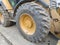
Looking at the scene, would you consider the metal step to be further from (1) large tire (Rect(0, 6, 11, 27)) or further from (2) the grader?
(1) large tire (Rect(0, 6, 11, 27))

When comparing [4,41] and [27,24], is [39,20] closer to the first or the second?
[27,24]

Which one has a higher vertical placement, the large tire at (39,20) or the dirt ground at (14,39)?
the large tire at (39,20)

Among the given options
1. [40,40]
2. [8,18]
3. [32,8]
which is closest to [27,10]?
[32,8]

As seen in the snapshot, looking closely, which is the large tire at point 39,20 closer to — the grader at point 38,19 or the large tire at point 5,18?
the grader at point 38,19

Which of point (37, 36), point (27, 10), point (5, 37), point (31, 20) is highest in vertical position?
point (27, 10)

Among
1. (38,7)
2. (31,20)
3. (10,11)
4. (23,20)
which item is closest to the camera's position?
(38,7)

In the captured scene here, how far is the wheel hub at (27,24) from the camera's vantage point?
167 inches

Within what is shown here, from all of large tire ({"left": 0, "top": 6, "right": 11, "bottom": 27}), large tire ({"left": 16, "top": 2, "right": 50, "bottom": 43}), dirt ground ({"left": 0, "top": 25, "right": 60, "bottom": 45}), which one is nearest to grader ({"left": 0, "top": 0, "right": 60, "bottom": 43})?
large tire ({"left": 16, "top": 2, "right": 50, "bottom": 43})

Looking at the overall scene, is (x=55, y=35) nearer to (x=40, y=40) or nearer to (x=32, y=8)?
(x=40, y=40)

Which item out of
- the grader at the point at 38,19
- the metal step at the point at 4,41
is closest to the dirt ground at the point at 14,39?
the metal step at the point at 4,41

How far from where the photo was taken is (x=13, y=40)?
14.8 ft

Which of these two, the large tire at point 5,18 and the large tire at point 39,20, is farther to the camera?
the large tire at point 5,18

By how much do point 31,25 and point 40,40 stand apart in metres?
0.54

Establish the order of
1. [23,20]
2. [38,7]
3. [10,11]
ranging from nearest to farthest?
[38,7]
[23,20]
[10,11]
